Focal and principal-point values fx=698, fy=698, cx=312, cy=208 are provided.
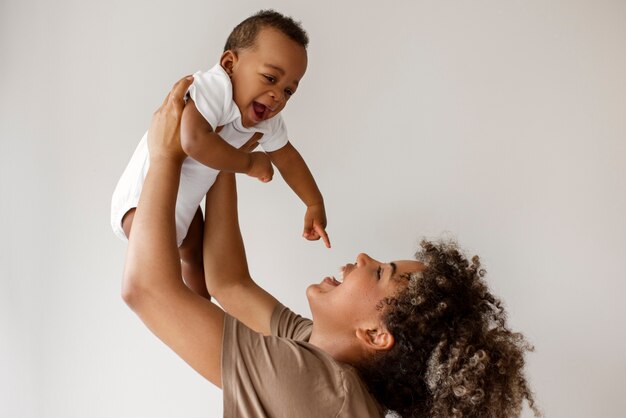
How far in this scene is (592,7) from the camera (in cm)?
180

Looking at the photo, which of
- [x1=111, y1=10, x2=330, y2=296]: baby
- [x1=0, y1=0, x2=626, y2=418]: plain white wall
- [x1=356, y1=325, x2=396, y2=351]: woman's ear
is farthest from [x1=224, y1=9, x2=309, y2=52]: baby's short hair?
[x1=356, y1=325, x2=396, y2=351]: woman's ear

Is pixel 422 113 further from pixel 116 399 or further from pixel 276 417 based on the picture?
pixel 116 399

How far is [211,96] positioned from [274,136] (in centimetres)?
24

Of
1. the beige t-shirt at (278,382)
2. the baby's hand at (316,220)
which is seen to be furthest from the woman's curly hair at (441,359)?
the baby's hand at (316,220)

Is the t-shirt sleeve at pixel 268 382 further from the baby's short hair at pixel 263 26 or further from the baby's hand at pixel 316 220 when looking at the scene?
the baby's short hair at pixel 263 26

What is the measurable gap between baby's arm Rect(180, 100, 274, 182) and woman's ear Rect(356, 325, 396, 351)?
366 millimetres

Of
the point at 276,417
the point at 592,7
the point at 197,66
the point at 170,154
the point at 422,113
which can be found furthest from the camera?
the point at 197,66

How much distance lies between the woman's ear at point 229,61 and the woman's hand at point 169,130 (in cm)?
13

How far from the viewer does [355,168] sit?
1965 mm

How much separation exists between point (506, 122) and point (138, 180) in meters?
0.97

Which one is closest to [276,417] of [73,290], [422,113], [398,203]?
[398,203]

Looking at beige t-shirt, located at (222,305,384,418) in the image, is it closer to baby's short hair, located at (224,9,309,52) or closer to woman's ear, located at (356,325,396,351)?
woman's ear, located at (356,325,396,351)

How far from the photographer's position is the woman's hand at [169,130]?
52.3 inches

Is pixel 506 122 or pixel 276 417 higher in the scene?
pixel 506 122
